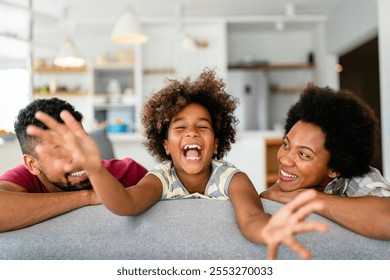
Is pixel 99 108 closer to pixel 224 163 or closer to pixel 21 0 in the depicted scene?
pixel 21 0

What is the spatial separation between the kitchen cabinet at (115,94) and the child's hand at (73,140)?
5.00 meters

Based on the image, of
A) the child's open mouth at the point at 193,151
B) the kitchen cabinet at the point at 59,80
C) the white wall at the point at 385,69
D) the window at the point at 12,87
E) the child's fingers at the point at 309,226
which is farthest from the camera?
the kitchen cabinet at the point at 59,80

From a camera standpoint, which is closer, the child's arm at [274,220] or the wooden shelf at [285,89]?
the child's arm at [274,220]

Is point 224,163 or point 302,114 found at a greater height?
point 302,114

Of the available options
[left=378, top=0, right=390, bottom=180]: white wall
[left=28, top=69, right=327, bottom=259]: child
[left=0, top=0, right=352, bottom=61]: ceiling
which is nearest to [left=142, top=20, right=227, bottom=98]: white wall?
[left=0, top=0, right=352, bottom=61]: ceiling

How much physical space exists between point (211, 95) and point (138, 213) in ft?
1.71

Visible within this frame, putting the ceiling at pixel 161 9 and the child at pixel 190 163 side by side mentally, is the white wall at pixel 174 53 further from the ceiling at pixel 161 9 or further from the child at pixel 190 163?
the child at pixel 190 163

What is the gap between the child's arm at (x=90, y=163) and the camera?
0.71 metres

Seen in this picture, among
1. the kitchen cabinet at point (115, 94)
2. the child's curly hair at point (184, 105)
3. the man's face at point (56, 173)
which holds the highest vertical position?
the kitchen cabinet at point (115, 94)

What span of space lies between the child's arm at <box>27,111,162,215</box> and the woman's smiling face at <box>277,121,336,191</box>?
372 millimetres

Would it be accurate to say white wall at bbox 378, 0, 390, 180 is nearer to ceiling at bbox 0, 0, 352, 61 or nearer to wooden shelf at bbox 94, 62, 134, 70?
ceiling at bbox 0, 0, 352, 61

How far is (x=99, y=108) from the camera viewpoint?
19.4 feet

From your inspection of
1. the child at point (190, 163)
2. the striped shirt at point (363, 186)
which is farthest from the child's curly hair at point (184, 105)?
the striped shirt at point (363, 186)

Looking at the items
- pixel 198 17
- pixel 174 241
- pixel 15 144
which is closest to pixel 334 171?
pixel 174 241
